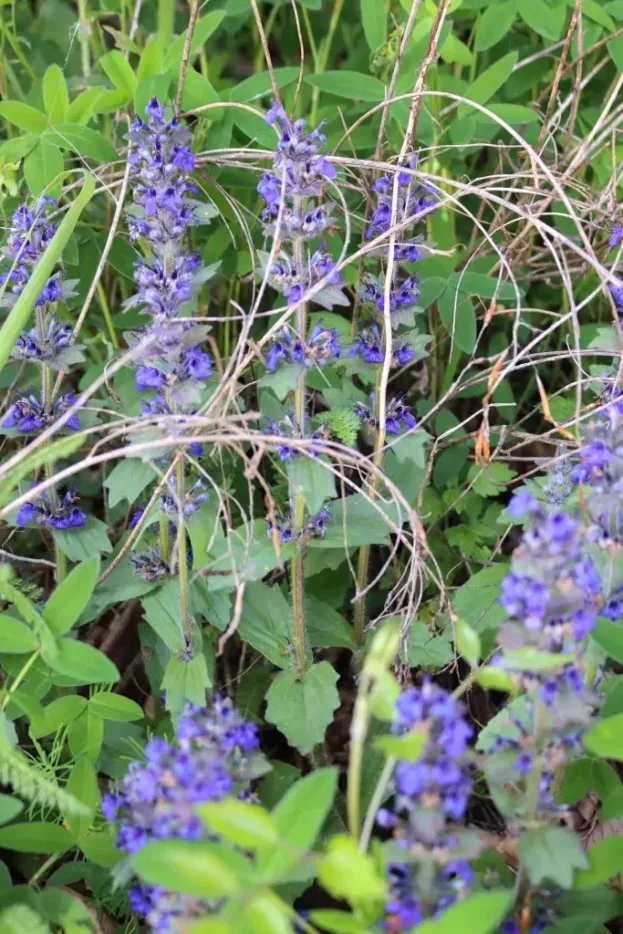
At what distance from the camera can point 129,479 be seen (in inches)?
107

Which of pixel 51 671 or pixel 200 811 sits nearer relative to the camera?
pixel 200 811

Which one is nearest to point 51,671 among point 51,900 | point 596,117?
point 51,900

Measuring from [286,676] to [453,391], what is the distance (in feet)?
3.41

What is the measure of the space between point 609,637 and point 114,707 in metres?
1.35

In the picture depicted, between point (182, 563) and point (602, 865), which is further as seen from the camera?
point (182, 563)

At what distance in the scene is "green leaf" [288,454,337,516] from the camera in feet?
8.21

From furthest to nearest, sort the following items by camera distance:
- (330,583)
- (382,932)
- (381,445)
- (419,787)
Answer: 1. (330,583)
2. (381,445)
3. (382,932)
4. (419,787)

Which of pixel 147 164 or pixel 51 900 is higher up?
pixel 147 164

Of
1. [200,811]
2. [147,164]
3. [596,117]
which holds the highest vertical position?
[147,164]

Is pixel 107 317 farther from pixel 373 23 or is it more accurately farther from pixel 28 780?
pixel 28 780

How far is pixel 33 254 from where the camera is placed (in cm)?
280

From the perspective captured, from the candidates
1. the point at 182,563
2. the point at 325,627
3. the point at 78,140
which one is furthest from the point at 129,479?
the point at 78,140

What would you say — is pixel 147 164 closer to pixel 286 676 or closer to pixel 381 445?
pixel 381 445

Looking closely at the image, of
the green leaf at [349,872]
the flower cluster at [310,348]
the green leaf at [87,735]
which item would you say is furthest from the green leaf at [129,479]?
the green leaf at [349,872]
